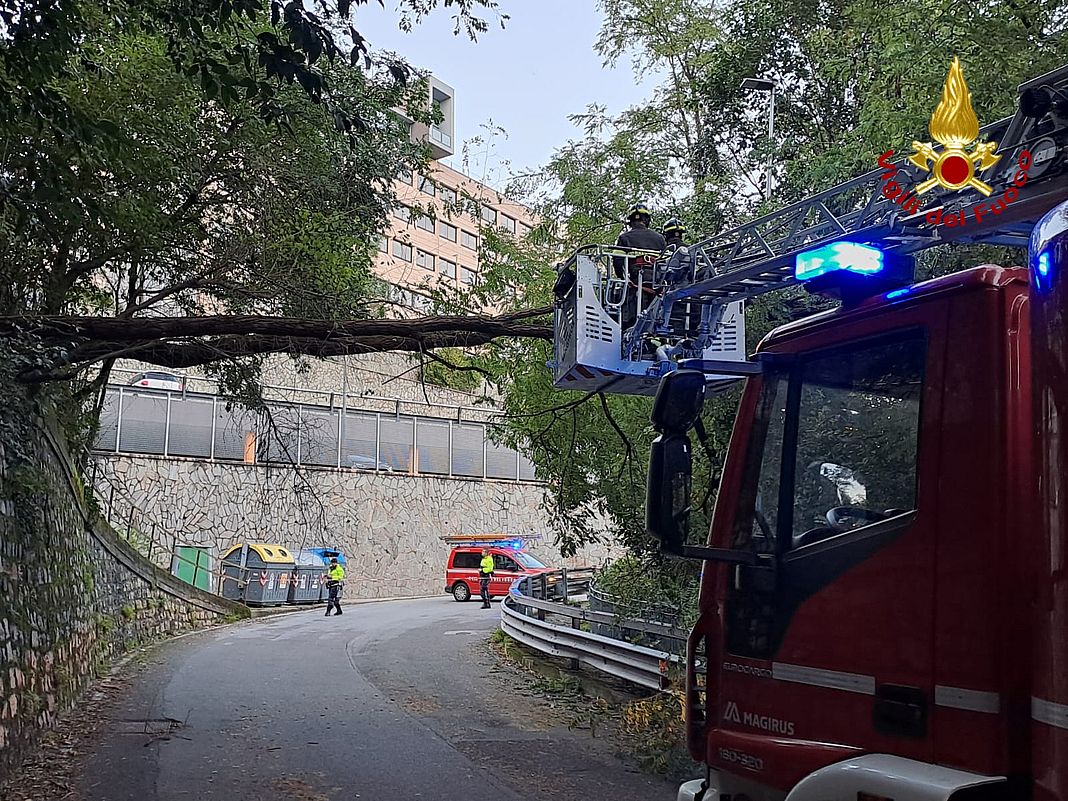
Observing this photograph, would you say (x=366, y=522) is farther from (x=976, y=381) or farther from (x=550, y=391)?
(x=976, y=381)

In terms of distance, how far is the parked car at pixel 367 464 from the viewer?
1489 inches

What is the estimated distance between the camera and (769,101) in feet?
62.1

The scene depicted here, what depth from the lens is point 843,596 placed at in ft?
11.3

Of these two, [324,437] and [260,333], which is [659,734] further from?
[324,437]

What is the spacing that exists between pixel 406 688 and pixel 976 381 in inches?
474

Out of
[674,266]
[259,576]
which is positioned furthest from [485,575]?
[674,266]

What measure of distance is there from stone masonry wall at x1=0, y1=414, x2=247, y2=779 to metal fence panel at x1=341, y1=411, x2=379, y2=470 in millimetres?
19810

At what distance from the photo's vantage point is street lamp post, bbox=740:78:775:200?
1753cm

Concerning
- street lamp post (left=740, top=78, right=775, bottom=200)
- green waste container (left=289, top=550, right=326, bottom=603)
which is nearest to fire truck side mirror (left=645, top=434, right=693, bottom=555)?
street lamp post (left=740, top=78, right=775, bottom=200)

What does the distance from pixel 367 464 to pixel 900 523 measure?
35.6m

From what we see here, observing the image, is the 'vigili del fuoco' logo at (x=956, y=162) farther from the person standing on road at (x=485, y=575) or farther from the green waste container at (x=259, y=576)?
the green waste container at (x=259, y=576)

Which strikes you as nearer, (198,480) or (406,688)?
(406,688)

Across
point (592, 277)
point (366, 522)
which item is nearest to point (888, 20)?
point (592, 277)

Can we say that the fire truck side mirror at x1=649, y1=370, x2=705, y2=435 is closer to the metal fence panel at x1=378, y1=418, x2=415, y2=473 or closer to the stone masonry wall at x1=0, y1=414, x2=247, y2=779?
the stone masonry wall at x1=0, y1=414, x2=247, y2=779
